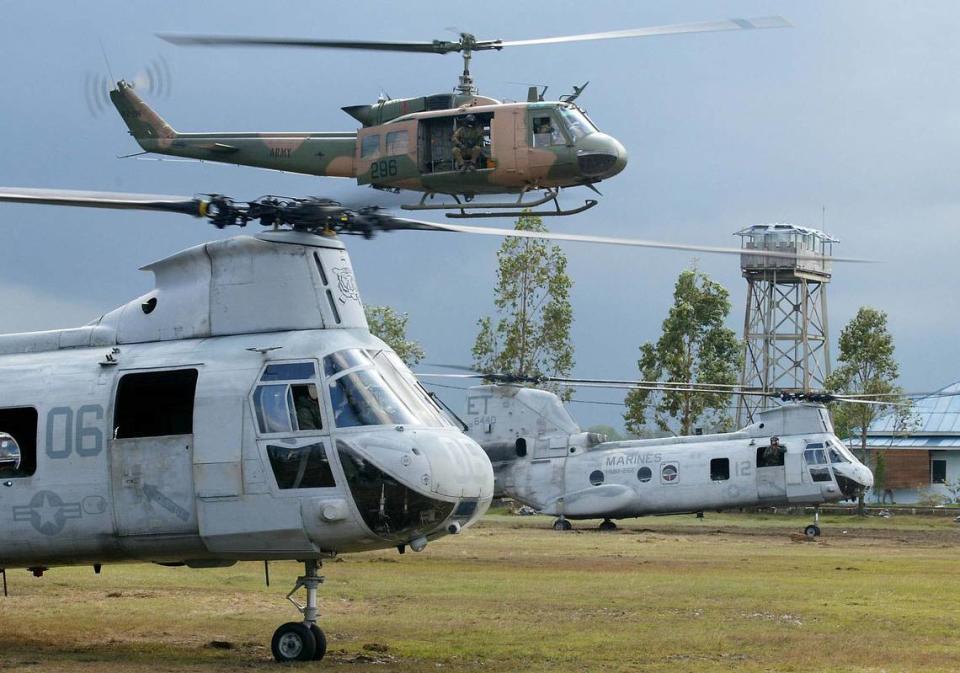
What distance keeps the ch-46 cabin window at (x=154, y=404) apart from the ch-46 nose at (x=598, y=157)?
42.2ft

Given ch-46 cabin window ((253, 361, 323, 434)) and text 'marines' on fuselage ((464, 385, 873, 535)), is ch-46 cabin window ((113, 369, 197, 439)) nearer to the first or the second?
ch-46 cabin window ((253, 361, 323, 434))

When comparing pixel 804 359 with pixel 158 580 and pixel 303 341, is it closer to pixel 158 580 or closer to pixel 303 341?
Result: pixel 158 580

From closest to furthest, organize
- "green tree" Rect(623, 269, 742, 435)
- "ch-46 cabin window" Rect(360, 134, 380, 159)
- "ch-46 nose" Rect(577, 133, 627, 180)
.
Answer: "ch-46 nose" Rect(577, 133, 627, 180), "ch-46 cabin window" Rect(360, 134, 380, 159), "green tree" Rect(623, 269, 742, 435)

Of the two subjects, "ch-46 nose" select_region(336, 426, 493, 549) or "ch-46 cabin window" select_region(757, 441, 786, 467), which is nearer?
"ch-46 nose" select_region(336, 426, 493, 549)

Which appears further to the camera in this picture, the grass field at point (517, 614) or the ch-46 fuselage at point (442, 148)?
the ch-46 fuselage at point (442, 148)

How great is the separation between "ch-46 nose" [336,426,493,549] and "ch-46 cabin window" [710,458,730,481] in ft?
87.2

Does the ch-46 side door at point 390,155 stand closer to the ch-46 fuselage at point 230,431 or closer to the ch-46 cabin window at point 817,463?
the ch-46 fuselage at point 230,431

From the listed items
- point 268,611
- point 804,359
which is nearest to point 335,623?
point 268,611

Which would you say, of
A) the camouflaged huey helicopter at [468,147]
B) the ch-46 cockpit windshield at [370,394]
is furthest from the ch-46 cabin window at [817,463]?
the ch-46 cockpit windshield at [370,394]

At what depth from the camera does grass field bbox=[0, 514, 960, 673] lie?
14.0 m

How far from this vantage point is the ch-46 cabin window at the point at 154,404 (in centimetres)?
1438

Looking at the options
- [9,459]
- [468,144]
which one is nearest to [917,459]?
[468,144]

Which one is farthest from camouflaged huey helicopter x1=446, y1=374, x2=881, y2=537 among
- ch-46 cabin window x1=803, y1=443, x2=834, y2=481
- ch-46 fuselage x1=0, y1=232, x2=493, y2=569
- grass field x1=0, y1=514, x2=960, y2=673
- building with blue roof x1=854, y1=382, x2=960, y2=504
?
building with blue roof x1=854, y1=382, x2=960, y2=504

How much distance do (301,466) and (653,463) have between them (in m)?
27.7
